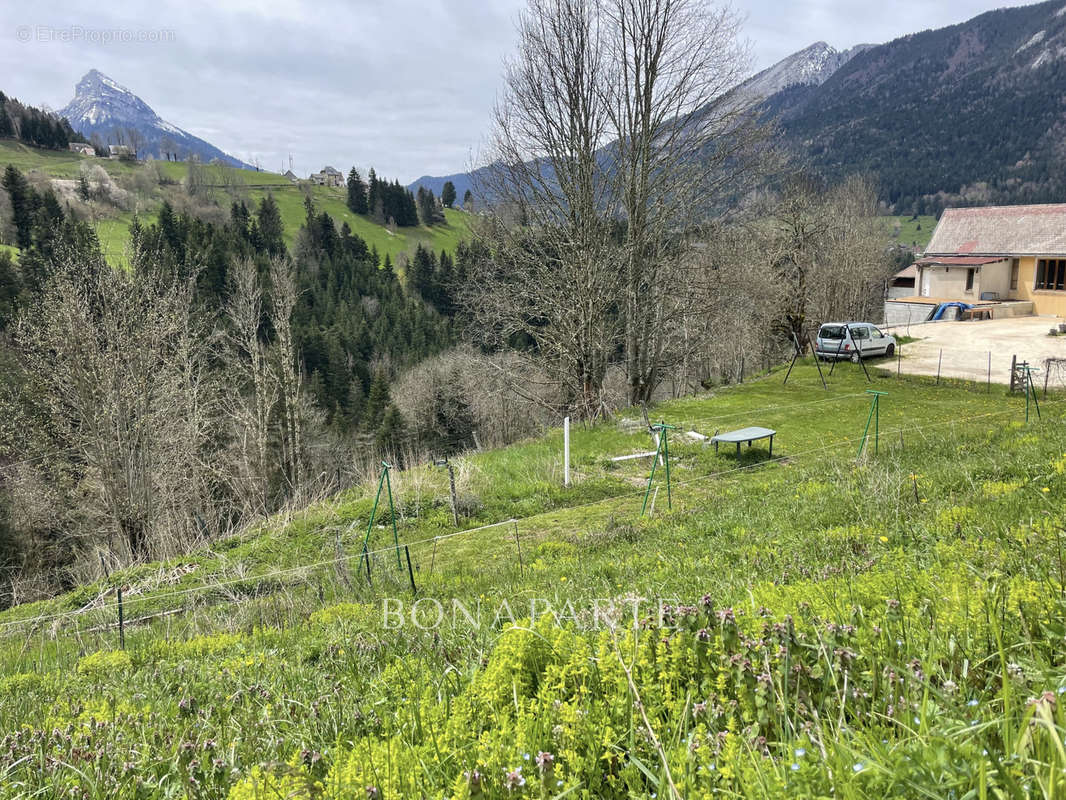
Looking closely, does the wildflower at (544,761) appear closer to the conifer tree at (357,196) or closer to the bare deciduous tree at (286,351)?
the bare deciduous tree at (286,351)

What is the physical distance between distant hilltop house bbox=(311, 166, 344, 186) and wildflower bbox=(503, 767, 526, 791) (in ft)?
530

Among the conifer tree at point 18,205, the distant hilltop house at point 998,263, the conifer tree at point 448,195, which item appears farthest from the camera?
the conifer tree at point 448,195

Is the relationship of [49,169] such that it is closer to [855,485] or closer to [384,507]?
[384,507]

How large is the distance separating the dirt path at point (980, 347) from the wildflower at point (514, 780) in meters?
25.6

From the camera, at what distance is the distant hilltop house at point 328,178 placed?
484 feet

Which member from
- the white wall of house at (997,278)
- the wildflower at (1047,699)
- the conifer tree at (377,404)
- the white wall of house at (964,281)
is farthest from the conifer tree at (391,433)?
the wildflower at (1047,699)

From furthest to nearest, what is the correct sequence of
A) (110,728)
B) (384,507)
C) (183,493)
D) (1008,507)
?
1. (183,493)
2. (384,507)
3. (1008,507)
4. (110,728)

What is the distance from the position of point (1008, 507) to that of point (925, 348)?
28821mm

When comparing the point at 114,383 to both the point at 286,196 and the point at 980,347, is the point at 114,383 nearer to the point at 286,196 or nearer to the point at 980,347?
the point at 980,347

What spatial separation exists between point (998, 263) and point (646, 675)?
55.3 metres

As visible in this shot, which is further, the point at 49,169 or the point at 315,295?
the point at 49,169

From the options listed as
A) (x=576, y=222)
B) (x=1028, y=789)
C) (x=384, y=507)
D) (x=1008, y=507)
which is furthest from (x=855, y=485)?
(x=576, y=222)

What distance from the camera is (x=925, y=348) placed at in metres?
28.1

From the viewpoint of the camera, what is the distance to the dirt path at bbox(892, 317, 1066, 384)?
74.6 ft
